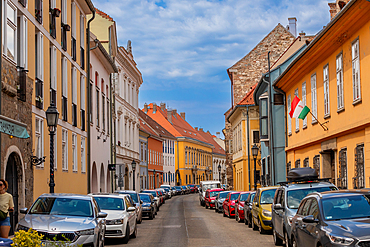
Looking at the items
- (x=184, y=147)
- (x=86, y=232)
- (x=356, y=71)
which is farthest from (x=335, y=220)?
(x=184, y=147)

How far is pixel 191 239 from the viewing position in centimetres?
1717

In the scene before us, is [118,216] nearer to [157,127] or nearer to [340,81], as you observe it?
[340,81]

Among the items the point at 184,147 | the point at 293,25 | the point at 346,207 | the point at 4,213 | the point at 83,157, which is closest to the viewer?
the point at 346,207

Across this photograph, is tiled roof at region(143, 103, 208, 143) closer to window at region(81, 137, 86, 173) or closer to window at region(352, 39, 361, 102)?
window at region(81, 137, 86, 173)

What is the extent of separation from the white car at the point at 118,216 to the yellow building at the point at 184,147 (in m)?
84.0

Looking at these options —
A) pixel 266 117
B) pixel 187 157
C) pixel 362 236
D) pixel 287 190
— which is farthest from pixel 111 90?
pixel 187 157

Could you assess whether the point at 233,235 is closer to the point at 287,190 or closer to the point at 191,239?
the point at 191,239

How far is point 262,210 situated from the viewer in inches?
703

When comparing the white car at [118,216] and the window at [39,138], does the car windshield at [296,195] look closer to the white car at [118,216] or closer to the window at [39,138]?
the white car at [118,216]

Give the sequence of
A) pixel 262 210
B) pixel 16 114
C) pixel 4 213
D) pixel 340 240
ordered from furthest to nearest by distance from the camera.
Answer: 1. pixel 262 210
2. pixel 16 114
3. pixel 4 213
4. pixel 340 240

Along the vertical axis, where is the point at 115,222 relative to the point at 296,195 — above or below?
below

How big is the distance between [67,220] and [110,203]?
5.95 metres

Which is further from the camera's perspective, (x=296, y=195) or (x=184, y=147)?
(x=184, y=147)

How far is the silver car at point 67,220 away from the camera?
11.4 meters
